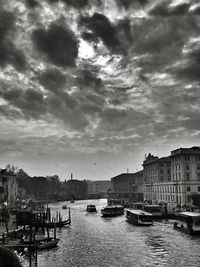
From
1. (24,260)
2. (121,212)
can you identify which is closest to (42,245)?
(24,260)

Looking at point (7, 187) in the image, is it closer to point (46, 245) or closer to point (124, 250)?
point (46, 245)

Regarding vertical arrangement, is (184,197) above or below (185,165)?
below

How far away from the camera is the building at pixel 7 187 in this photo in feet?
330

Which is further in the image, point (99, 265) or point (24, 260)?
point (24, 260)

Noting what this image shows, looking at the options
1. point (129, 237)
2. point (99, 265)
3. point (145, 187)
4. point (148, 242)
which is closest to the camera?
point (99, 265)

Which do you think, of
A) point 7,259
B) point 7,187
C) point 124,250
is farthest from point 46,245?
point 7,187

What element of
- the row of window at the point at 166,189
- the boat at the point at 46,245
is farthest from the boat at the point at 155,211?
the boat at the point at 46,245

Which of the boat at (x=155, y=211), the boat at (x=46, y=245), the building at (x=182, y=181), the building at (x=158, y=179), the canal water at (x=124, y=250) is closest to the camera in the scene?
the canal water at (x=124, y=250)

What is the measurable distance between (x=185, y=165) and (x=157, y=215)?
28.2 meters

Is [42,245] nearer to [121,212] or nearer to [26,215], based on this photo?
[26,215]

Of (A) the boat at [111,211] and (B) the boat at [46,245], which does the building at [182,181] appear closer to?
(A) the boat at [111,211]

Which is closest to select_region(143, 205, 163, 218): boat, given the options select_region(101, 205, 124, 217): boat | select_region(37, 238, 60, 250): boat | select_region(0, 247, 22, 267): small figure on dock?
select_region(101, 205, 124, 217): boat

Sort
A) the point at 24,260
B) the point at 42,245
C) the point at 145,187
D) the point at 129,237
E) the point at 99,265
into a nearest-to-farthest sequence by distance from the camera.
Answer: the point at 99,265
the point at 24,260
the point at 42,245
the point at 129,237
the point at 145,187

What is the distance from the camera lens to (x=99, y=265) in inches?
1443
